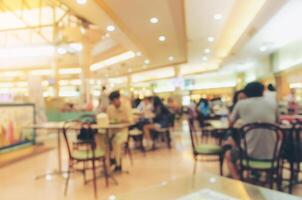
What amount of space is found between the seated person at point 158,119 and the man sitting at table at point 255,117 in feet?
11.9

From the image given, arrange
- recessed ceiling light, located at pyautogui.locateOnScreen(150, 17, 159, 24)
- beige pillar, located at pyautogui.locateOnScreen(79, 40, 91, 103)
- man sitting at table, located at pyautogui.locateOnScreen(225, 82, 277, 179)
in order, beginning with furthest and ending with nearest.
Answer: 1. beige pillar, located at pyautogui.locateOnScreen(79, 40, 91, 103)
2. recessed ceiling light, located at pyautogui.locateOnScreen(150, 17, 159, 24)
3. man sitting at table, located at pyautogui.locateOnScreen(225, 82, 277, 179)

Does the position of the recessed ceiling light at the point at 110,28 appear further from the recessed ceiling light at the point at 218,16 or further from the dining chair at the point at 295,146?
the dining chair at the point at 295,146

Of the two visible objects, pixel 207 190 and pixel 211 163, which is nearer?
pixel 207 190

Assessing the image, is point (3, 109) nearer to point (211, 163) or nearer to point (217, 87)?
point (211, 163)

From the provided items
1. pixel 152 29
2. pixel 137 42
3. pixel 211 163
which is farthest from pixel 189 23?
pixel 211 163

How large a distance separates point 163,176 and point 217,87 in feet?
63.1

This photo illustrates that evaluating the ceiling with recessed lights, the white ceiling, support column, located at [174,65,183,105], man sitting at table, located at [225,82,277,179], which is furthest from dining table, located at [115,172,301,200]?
support column, located at [174,65,183,105]

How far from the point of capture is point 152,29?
25.7 ft

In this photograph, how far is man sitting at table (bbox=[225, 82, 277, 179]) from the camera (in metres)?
3.34

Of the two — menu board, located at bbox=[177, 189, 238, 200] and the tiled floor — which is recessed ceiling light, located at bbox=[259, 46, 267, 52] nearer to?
the tiled floor

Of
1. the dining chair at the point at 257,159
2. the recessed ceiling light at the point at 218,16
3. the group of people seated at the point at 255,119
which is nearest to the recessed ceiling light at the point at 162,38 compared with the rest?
the recessed ceiling light at the point at 218,16

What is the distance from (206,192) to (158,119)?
604 centimetres

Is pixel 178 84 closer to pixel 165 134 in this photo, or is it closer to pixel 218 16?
pixel 165 134

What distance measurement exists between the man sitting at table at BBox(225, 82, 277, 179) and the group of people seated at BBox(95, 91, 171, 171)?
1784 mm
